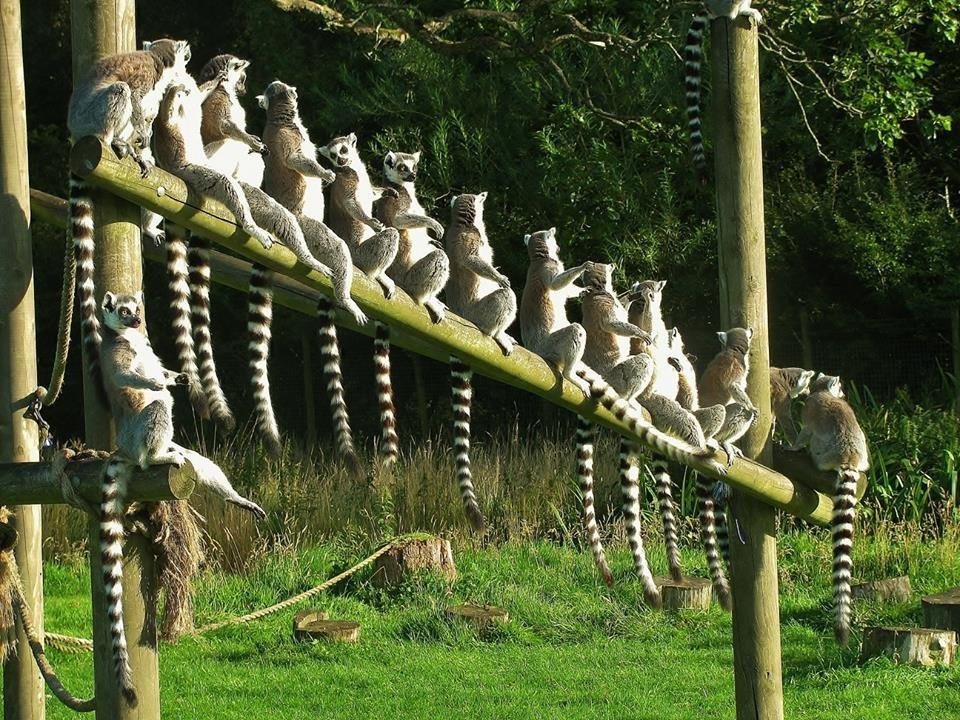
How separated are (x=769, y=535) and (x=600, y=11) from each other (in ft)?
29.2

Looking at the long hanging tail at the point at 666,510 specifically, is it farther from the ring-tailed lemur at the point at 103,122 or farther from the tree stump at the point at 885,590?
Answer: the tree stump at the point at 885,590

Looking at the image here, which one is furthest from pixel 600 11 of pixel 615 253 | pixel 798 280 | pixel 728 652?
pixel 728 652

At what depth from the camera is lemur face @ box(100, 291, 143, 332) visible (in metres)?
3.85

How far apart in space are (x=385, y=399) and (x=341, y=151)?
112 centimetres

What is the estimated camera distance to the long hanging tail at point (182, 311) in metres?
3.98

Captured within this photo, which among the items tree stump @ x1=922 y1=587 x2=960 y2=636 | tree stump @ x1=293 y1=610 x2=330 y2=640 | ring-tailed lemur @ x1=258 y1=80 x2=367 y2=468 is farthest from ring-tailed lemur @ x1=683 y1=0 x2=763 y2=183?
tree stump @ x1=293 y1=610 x2=330 y2=640

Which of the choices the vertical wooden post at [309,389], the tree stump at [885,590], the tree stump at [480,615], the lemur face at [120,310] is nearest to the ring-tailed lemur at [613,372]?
the lemur face at [120,310]

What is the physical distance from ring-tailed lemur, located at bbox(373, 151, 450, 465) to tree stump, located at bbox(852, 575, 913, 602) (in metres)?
5.56

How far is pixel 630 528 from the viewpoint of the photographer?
206 inches

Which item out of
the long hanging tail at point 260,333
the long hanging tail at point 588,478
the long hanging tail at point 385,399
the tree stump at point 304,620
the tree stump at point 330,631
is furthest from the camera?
the tree stump at point 304,620

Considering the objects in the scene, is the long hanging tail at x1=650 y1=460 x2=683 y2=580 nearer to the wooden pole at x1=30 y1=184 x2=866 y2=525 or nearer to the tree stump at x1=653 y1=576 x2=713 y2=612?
the wooden pole at x1=30 y1=184 x2=866 y2=525

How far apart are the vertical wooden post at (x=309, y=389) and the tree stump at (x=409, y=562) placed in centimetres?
520

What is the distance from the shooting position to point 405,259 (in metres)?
5.23

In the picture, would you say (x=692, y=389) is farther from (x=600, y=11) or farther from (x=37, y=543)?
(x=600, y=11)
